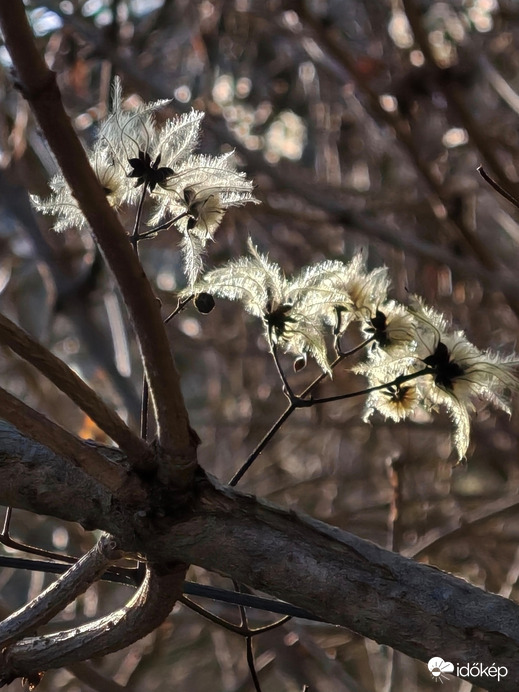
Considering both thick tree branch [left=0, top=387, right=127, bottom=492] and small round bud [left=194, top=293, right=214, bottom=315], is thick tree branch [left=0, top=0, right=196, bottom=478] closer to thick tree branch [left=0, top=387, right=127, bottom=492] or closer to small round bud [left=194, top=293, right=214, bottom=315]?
thick tree branch [left=0, top=387, right=127, bottom=492]

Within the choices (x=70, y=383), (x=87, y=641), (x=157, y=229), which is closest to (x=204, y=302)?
(x=157, y=229)

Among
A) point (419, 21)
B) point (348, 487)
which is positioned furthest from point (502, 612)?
point (348, 487)

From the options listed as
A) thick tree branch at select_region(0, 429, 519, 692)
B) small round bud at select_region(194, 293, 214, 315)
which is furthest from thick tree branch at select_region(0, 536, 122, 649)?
small round bud at select_region(194, 293, 214, 315)

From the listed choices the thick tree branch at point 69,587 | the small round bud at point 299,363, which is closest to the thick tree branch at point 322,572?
the thick tree branch at point 69,587

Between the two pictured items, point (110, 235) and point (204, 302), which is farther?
point (204, 302)

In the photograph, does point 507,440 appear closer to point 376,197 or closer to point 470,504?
point 470,504

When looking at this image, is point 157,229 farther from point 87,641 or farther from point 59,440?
point 87,641
